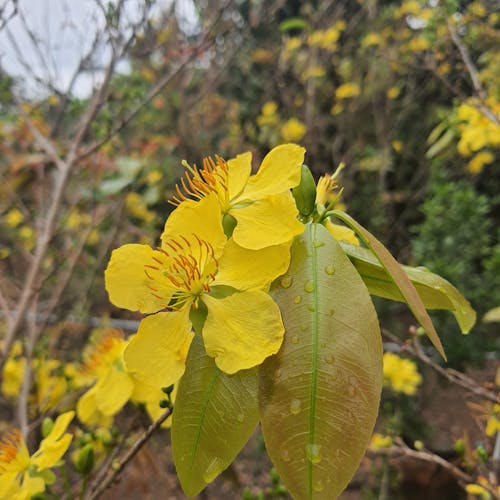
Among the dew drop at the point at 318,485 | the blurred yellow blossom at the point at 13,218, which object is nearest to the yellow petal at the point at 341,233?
the dew drop at the point at 318,485

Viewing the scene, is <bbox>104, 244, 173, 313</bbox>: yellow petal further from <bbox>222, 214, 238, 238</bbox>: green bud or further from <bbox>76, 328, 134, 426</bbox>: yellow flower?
<bbox>76, 328, 134, 426</bbox>: yellow flower

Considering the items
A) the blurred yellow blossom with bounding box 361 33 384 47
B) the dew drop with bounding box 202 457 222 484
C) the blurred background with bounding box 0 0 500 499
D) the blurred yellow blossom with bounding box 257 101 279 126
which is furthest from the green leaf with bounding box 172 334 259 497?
the blurred yellow blossom with bounding box 361 33 384 47

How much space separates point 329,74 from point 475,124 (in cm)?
253

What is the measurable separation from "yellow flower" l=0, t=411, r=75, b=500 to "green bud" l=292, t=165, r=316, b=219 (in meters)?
0.36

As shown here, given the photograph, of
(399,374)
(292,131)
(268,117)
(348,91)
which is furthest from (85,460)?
(348,91)

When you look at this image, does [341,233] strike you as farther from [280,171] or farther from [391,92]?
[391,92]

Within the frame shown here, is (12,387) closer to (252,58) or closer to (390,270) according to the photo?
(390,270)

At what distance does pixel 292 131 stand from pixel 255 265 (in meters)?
2.63

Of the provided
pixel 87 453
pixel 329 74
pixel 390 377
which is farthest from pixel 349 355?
pixel 329 74

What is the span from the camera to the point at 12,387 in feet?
5.50

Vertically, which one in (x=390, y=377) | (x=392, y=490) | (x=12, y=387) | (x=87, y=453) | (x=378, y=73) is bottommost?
(x=392, y=490)

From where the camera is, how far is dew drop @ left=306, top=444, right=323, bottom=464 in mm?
370

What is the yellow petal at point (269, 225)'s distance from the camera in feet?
1.37

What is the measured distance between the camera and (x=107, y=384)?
2.31 feet
